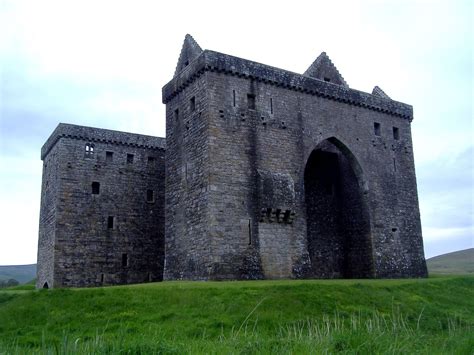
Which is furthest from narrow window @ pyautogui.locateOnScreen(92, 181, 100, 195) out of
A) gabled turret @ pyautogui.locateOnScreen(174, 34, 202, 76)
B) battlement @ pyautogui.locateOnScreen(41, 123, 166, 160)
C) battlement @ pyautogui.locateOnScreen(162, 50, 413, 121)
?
gabled turret @ pyautogui.locateOnScreen(174, 34, 202, 76)

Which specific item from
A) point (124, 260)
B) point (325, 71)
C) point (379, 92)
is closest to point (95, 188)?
point (124, 260)

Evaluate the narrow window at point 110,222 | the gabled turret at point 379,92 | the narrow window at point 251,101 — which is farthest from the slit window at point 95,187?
the gabled turret at point 379,92

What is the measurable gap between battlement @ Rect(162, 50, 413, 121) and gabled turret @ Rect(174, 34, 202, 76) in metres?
0.83

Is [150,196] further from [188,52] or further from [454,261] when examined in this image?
[454,261]

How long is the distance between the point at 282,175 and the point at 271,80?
4.41 meters

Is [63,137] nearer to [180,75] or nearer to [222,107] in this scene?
[180,75]

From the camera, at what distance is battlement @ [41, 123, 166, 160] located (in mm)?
30281

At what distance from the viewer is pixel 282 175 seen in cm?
2319

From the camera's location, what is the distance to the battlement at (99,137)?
99.3ft

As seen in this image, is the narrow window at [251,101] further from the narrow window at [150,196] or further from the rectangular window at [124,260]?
the rectangular window at [124,260]

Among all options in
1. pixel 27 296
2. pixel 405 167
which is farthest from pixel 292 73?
pixel 27 296

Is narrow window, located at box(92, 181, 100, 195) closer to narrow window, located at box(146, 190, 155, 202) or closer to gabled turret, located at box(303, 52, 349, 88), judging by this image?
narrow window, located at box(146, 190, 155, 202)

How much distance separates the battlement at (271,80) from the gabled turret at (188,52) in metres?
0.83

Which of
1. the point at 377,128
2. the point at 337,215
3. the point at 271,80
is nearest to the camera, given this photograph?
the point at 271,80
